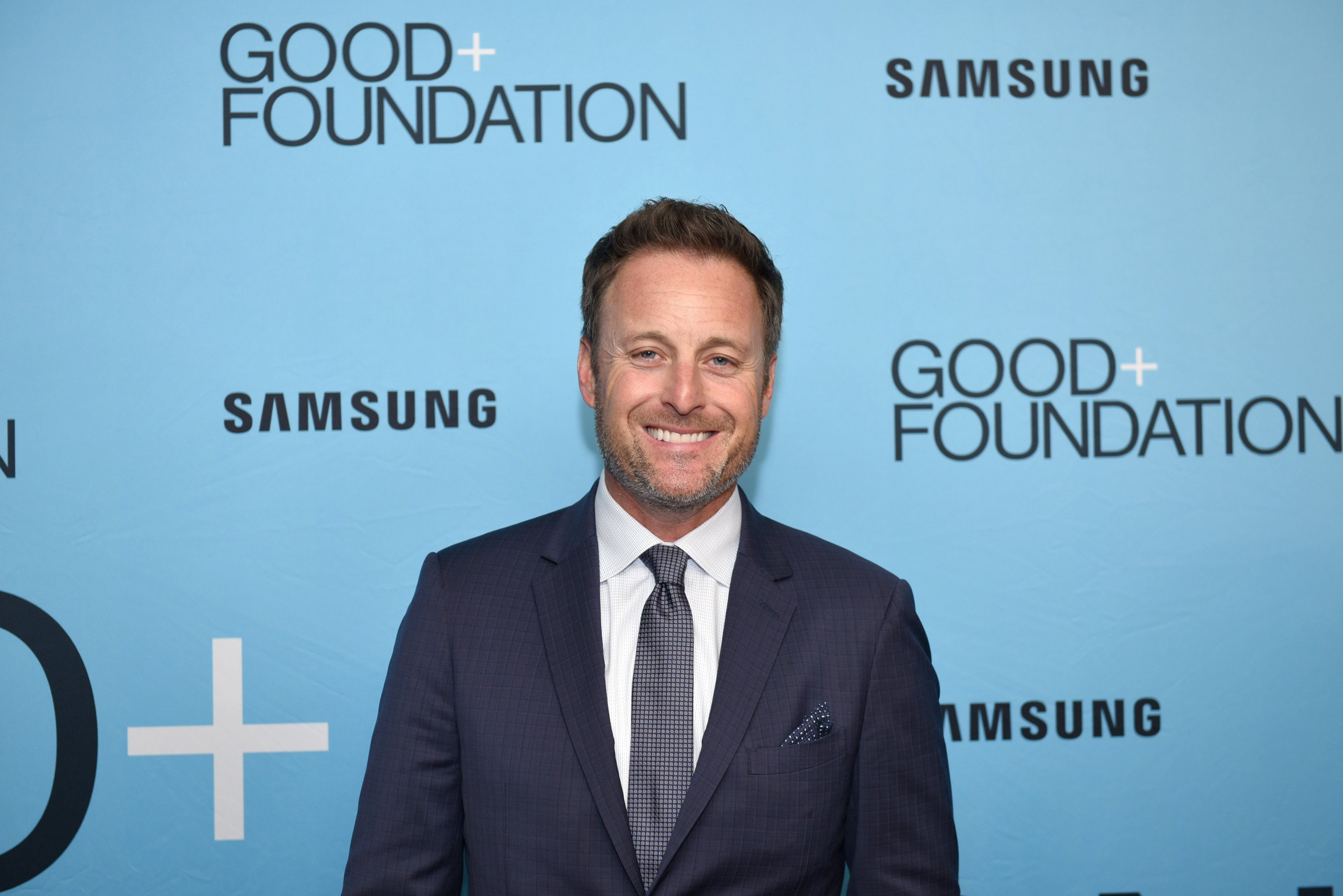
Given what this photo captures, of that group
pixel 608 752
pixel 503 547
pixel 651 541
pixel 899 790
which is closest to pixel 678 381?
pixel 651 541

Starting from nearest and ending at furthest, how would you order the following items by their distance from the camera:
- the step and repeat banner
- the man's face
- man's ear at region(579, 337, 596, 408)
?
the man's face
man's ear at region(579, 337, 596, 408)
the step and repeat banner

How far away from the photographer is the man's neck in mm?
1246

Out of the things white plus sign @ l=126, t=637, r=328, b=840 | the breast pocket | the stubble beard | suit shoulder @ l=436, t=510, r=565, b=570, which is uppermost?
the stubble beard

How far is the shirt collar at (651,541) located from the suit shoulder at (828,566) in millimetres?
70

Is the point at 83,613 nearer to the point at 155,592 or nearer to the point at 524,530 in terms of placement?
the point at 155,592

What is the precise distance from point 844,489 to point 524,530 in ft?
2.11

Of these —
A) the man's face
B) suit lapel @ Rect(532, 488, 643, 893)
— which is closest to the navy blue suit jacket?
suit lapel @ Rect(532, 488, 643, 893)

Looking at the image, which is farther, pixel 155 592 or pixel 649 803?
pixel 155 592

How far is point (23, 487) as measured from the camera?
1.56 m

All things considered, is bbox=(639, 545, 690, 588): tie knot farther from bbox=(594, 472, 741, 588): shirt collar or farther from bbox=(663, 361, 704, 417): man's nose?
bbox=(663, 361, 704, 417): man's nose

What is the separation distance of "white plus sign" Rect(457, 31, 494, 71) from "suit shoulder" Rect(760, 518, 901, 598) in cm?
97

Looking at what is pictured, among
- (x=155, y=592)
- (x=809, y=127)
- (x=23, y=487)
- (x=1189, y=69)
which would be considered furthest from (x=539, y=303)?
(x=1189, y=69)

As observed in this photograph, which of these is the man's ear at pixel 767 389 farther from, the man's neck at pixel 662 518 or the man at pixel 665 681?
the man's neck at pixel 662 518

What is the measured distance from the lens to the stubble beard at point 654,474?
1.18 meters
